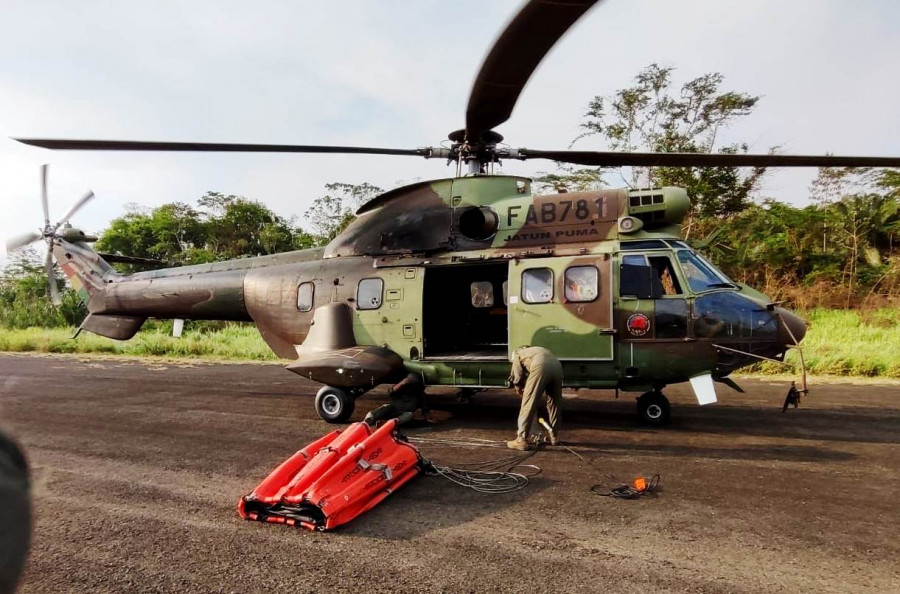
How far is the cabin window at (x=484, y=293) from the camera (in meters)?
9.58

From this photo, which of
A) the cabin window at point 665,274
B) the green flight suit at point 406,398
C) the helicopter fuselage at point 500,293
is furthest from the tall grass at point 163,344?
the cabin window at point 665,274

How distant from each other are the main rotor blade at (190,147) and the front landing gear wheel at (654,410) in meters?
4.79

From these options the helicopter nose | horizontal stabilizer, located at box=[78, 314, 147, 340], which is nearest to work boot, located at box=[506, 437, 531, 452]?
the helicopter nose

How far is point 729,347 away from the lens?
7.06m

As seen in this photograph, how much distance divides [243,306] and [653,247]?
22.5ft

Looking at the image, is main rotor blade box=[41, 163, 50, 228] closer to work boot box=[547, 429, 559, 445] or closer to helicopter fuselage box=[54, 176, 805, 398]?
helicopter fuselage box=[54, 176, 805, 398]

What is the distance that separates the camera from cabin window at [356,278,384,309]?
28.3 feet

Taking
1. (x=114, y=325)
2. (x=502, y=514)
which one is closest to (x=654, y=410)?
(x=502, y=514)

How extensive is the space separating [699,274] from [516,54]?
13.6 ft

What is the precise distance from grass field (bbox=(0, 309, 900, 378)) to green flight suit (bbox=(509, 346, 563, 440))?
867cm

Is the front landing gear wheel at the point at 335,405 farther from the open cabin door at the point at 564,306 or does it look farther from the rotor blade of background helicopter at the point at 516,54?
the rotor blade of background helicopter at the point at 516,54

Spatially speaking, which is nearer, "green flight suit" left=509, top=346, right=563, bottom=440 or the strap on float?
the strap on float

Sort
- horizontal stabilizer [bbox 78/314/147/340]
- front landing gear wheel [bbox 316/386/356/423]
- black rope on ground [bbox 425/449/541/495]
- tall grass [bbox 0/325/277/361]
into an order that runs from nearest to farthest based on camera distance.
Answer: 1. black rope on ground [bbox 425/449/541/495]
2. front landing gear wheel [bbox 316/386/356/423]
3. horizontal stabilizer [bbox 78/314/147/340]
4. tall grass [bbox 0/325/277/361]

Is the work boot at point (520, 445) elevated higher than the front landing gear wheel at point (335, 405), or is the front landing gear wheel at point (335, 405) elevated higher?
the front landing gear wheel at point (335, 405)
